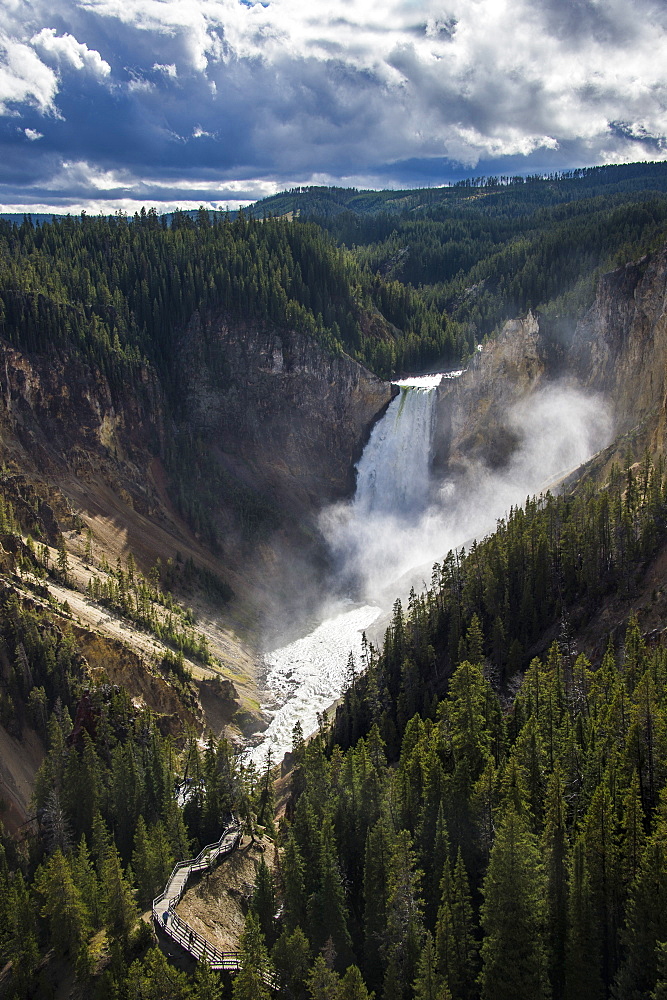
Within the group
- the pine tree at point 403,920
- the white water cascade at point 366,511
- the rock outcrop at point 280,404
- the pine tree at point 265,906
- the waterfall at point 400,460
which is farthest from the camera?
the rock outcrop at point 280,404

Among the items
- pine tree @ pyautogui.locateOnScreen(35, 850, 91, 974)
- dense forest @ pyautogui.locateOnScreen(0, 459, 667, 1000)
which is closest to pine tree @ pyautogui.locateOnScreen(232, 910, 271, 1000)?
dense forest @ pyautogui.locateOnScreen(0, 459, 667, 1000)

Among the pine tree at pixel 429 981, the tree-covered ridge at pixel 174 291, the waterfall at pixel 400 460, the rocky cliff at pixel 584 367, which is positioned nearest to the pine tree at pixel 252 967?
the pine tree at pixel 429 981

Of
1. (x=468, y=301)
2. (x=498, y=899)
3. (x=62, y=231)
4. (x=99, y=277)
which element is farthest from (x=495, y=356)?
(x=498, y=899)

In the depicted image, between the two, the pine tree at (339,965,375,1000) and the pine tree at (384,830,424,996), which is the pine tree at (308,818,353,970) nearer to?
the pine tree at (384,830,424,996)

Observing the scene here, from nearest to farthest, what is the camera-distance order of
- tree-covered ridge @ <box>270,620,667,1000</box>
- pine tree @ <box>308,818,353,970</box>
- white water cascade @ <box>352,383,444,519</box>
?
tree-covered ridge @ <box>270,620,667,1000</box>, pine tree @ <box>308,818,353,970</box>, white water cascade @ <box>352,383,444,519</box>

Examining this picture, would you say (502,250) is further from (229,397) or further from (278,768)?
(278,768)

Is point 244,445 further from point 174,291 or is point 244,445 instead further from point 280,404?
point 174,291

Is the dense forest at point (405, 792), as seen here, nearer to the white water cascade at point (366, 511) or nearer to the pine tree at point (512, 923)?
the pine tree at point (512, 923)
